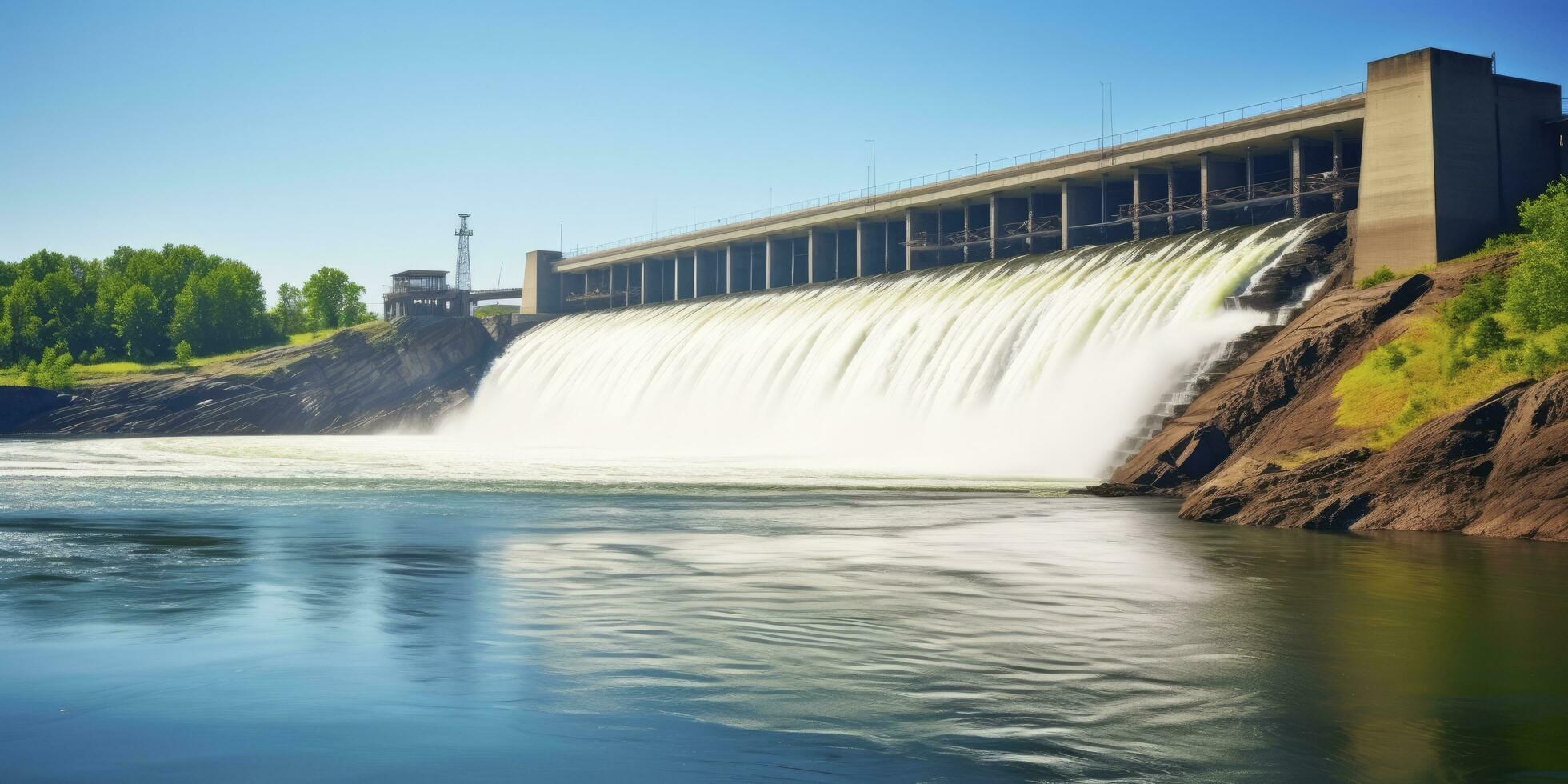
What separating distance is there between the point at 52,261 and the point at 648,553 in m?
149

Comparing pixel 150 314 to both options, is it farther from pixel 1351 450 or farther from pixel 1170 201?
pixel 1351 450

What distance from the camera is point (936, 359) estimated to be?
51.7m

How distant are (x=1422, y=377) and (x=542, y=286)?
86583 millimetres

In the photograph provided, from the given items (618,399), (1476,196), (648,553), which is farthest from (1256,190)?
(648,553)

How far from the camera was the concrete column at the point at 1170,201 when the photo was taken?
56375 millimetres

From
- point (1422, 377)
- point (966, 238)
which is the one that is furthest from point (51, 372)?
point (1422, 377)

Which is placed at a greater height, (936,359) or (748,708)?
(936,359)

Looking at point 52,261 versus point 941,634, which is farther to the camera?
point 52,261

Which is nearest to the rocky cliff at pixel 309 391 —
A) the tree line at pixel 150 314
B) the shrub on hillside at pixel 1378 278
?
the tree line at pixel 150 314

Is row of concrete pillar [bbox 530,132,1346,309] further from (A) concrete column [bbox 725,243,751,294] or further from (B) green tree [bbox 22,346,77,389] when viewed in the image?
(B) green tree [bbox 22,346,77,389]

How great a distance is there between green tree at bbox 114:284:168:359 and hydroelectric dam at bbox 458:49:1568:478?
133ft

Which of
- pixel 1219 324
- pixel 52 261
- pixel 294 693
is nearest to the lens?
pixel 294 693

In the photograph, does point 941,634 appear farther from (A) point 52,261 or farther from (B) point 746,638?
(A) point 52,261

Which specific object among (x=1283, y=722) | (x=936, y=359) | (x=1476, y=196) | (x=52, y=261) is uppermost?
(x=52, y=261)
